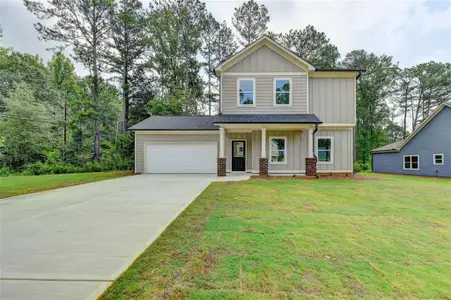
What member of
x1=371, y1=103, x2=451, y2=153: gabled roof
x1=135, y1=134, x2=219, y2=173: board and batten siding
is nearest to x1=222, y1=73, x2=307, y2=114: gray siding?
x1=135, y1=134, x2=219, y2=173: board and batten siding

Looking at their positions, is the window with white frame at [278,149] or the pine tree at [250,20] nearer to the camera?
the window with white frame at [278,149]

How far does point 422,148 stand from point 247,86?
599 inches

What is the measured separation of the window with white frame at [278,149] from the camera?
13.4m

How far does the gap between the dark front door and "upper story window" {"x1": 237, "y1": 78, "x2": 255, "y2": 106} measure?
2.49 m

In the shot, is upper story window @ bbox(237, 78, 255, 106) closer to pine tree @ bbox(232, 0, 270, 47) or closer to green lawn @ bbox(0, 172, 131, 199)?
green lawn @ bbox(0, 172, 131, 199)

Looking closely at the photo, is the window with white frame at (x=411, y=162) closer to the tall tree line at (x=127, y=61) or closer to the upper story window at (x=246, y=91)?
the tall tree line at (x=127, y=61)

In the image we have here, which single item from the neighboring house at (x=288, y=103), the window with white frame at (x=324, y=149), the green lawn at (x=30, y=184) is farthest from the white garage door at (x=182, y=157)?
the window with white frame at (x=324, y=149)

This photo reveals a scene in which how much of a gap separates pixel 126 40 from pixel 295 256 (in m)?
24.6

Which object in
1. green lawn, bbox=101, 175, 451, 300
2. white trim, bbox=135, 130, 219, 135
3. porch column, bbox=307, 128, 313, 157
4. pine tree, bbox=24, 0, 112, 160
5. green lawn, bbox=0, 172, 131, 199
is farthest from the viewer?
pine tree, bbox=24, 0, 112, 160

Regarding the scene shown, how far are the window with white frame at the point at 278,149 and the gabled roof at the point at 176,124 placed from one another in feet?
12.1

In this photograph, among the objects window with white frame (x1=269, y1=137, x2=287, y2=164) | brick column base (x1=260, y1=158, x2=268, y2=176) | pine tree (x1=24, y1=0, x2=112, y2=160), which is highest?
pine tree (x1=24, y1=0, x2=112, y2=160)

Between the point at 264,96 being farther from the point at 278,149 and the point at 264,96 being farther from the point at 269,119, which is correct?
the point at 278,149

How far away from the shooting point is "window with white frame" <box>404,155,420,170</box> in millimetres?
17938

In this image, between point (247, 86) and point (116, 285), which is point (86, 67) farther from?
point (116, 285)
